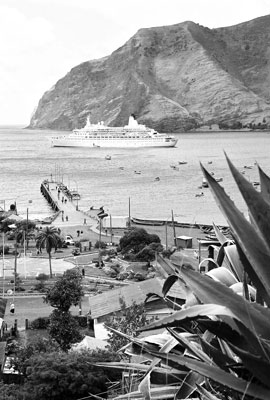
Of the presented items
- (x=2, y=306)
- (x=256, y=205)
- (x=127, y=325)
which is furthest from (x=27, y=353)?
(x=256, y=205)

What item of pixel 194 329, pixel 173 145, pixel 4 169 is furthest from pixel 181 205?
pixel 173 145

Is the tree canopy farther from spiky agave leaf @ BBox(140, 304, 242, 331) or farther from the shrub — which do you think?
spiky agave leaf @ BBox(140, 304, 242, 331)

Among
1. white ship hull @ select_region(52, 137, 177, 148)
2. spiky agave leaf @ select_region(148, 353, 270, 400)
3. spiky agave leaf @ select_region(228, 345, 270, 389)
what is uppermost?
white ship hull @ select_region(52, 137, 177, 148)

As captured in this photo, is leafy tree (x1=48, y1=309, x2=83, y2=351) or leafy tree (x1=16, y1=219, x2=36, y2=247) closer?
leafy tree (x1=48, y1=309, x2=83, y2=351)

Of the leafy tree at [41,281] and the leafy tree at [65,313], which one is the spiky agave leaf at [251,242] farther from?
the leafy tree at [41,281]

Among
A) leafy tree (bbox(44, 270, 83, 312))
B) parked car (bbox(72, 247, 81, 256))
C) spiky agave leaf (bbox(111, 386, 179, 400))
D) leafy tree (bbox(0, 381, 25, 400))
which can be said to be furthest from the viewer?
parked car (bbox(72, 247, 81, 256))

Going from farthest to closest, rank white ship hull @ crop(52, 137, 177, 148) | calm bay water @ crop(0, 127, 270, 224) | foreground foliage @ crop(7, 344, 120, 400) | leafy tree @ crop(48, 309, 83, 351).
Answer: white ship hull @ crop(52, 137, 177, 148) → calm bay water @ crop(0, 127, 270, 224) → leafy tree @ crop(48, 309, 83, 351) → foreground foliage @ crop(7, 344, 120, 400)

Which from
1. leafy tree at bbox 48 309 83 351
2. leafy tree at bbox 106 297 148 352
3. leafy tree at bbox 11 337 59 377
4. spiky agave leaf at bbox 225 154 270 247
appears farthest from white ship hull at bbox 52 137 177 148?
spiky agave leaf at bbox 225 154 270 247

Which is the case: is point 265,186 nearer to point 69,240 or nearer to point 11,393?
point 11,393

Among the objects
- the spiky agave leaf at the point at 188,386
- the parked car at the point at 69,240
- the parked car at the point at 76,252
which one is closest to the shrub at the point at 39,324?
the parked car at the point at 76,252

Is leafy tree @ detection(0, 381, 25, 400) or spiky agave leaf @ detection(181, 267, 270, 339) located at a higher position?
spiky agave leaf @ detection(181, 267, 270, 339)
